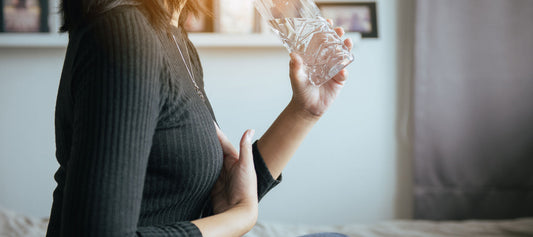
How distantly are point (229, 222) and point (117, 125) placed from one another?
247 mm

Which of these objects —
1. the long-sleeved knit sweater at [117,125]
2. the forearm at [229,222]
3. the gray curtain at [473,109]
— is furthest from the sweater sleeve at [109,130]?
the gray curtain at [473,109]

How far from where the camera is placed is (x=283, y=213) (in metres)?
2.11

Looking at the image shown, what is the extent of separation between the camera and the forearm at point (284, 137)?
83 cm

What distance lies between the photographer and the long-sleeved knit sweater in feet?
1.53

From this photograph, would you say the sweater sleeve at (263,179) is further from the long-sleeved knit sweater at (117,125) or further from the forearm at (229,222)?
the long-sleeved knit sweater at (117,125)

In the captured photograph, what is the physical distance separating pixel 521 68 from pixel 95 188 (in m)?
1.99

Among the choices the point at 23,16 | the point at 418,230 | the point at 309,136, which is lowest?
the point at 418,230

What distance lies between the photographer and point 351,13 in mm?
1996

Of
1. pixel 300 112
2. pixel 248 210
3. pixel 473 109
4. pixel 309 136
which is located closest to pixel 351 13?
pixel 309 136

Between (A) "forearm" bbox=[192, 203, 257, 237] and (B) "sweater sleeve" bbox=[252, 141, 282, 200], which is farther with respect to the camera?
(B) "sweater sleeve" bbox=[252, 141, 282, 200]

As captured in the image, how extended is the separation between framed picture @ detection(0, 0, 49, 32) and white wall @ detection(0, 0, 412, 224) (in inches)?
4.1

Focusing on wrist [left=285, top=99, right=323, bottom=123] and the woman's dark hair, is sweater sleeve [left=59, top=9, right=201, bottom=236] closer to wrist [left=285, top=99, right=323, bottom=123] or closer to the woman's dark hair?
the woman's dark hair

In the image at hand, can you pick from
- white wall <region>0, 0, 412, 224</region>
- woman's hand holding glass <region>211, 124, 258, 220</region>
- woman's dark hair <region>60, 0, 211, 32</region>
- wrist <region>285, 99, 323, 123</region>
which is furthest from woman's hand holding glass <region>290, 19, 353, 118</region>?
white wall <region>0, 0, 412, 224</region>

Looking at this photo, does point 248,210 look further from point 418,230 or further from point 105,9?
point 418,230
